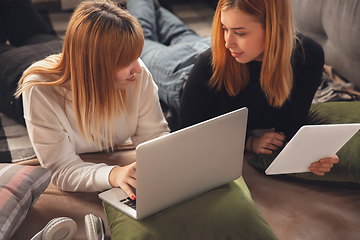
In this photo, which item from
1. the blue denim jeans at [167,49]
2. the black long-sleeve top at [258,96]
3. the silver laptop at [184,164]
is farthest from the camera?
the blue denim jeans at [167,49]

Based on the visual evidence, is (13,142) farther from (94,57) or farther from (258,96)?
(258,96)

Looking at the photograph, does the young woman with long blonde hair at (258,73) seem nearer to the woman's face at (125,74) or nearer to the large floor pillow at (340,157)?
the large floor pillow at (340,157)

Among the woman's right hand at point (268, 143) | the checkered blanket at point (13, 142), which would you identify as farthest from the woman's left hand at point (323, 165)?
the checkered blanket at point (13, 142)

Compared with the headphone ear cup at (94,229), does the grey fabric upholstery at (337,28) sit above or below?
above

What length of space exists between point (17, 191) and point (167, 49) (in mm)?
922

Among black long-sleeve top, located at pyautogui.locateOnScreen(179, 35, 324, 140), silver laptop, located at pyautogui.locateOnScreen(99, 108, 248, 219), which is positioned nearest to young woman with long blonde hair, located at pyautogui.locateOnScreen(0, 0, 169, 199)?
silver laptop, located at pyautogui.locateOnScreen(99, 108, 248, 219)

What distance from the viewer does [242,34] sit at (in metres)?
0.98

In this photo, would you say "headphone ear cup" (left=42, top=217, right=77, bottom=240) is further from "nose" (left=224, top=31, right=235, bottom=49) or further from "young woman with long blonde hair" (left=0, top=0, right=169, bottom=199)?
"nose" (left=224, top=31, right=235, bottom=49)

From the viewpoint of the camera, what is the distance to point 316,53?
1.15 meters

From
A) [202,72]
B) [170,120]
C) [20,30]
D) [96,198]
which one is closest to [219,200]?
[96,198]

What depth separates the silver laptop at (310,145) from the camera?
0.84 m

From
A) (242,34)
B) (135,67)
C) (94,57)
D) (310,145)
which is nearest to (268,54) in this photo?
(242,34)

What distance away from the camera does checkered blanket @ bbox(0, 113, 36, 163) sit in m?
1.15

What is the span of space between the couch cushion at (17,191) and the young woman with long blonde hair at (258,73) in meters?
0.56
